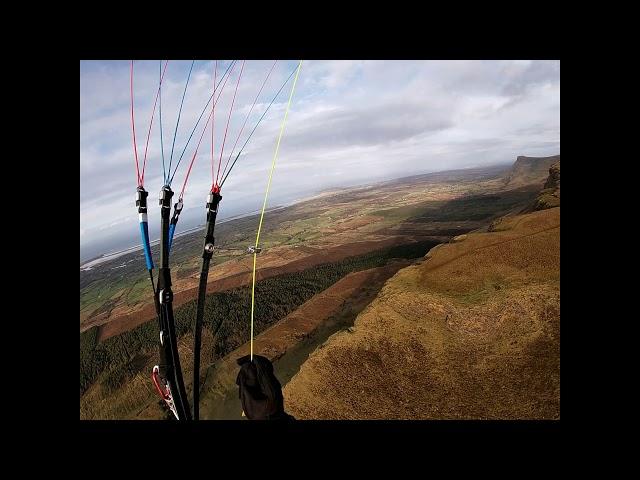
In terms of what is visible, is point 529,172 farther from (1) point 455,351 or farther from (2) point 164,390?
(2) point 164,390

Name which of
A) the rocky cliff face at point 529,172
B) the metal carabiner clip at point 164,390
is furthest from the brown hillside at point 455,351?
the rocky cliff face at point 529,172

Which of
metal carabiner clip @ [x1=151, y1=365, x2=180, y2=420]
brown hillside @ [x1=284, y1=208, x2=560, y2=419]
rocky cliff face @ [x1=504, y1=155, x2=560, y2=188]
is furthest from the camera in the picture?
rocky cliff face @ [x1=504, y1=155, x2=560, y2=188]

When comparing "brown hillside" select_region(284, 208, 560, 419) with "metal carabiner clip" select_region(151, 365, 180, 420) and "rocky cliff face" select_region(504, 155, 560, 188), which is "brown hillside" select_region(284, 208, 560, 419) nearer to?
"metal carabiner clip" select_region(151, 365, 180, 420)

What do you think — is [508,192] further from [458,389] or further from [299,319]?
[458,389]

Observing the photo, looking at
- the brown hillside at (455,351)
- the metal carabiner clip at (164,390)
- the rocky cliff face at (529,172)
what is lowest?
the brown hillside at (455,351)

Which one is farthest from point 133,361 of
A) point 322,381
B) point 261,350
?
point 322,381

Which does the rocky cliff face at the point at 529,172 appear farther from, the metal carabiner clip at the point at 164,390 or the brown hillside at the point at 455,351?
the metal carabiner clip at the point at 164,390

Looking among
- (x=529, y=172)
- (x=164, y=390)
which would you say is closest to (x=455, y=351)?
(x=164, y=390)

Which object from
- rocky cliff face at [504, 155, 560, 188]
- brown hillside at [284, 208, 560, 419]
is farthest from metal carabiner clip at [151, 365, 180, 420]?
rocky cliff face at [504, 155, 560, 188]
